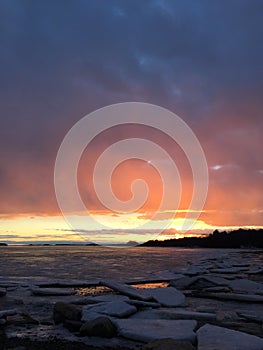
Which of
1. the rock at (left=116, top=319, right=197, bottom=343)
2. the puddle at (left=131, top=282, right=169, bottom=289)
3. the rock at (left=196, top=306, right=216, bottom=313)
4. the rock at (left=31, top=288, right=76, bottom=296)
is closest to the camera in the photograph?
the rock at (left=116, top=319, right=197, bottom=343)

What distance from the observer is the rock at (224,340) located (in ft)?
13.3

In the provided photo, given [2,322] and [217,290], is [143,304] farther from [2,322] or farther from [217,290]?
[217,290]

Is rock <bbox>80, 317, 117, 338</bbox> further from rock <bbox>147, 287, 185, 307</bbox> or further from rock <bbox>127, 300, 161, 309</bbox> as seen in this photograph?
rock <bbox>147, 287, 185, 307</bbox>

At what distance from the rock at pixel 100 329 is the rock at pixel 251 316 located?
6.99ft

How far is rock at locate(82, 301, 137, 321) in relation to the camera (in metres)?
5.71

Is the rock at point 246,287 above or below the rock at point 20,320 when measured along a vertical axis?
above

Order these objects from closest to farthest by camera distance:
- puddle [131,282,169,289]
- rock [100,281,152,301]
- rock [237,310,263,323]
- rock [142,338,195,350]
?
rock [142,338,195,350] < rock [237,310,263,323] < rock [100,281,152,301] < puddle [131,282,169,289]

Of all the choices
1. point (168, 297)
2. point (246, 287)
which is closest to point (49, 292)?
point (168, 297)

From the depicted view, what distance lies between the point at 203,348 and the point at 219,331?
65cm

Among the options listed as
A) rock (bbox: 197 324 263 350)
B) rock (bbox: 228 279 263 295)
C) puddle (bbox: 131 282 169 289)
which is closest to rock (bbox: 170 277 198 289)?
puddle (bbox: 131 282 169 289)

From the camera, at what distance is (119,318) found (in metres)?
5.64

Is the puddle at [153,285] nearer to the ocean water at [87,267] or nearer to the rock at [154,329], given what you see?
the ocean water at [87,267]

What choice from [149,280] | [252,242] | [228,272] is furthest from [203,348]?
[252,242]

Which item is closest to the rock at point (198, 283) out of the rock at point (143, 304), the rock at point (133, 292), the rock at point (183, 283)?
the rock at point (183, 283)
